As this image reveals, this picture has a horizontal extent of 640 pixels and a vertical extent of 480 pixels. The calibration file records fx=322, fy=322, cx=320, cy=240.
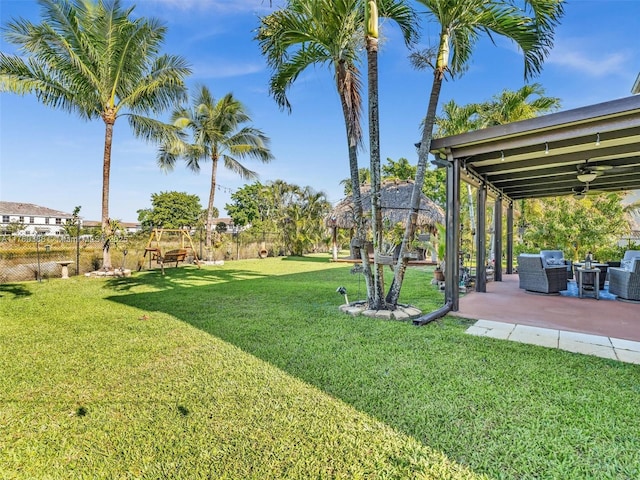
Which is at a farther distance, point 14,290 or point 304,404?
point 14,290

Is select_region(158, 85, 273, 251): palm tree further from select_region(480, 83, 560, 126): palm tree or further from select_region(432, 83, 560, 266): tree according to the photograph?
select_region(480, 83, 560, 126): palm tree

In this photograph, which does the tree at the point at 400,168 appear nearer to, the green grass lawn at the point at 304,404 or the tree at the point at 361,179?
the tree at the point at 361,179

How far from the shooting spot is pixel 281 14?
5.34 m

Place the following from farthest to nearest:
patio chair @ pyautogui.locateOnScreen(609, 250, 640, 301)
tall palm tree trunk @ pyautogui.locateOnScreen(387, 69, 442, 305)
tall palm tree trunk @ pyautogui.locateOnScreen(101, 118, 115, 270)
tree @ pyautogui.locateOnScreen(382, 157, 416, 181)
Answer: tree @ pyautogui.locateOnScreen(382, 157, 416, 181), tall palm tree trunk @ pyautogui.locateOnScreen(101, 118, 115, 270), patio chair @ pyautogui.locateOnScreen(609, 250, 640, 301), tall palm tree trunk @ pyautogui.locateOnScreen(387, 69, 442, 305)

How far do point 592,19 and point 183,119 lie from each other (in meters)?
15.2

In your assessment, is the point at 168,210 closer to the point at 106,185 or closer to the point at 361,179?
the point at 361,179

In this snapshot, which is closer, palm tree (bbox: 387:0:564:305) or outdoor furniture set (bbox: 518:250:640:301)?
palm tree (bbox: 387:0:564:305)

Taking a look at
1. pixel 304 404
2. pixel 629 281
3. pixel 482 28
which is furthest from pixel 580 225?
pixel 304 404

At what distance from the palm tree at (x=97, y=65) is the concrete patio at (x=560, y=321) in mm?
11069

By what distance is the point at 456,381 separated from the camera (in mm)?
2998

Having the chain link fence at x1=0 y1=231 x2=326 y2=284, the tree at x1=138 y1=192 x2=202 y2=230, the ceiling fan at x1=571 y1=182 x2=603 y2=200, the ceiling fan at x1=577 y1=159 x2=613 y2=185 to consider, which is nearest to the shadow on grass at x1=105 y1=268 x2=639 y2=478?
the ceiling fan at x1=577 y1=159 x2=613 y2=185

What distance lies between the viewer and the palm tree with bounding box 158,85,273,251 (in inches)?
604

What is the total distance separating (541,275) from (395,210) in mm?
9923

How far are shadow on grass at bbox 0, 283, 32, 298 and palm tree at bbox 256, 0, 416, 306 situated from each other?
7258mm
